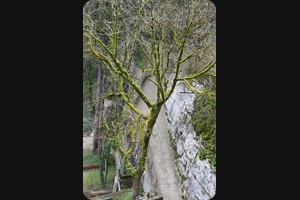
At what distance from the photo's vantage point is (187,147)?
4949mm

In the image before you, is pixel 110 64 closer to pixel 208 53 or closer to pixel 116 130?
pixel 116 130

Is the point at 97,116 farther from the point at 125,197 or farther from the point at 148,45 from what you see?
the point at 148,45

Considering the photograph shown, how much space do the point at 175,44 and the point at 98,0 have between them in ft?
4.44

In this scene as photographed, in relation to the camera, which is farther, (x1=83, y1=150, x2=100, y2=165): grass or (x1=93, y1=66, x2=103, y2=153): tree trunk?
(x1=93, y1=66, x2=103, y2=153): tree trunk

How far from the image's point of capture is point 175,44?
4.84 m

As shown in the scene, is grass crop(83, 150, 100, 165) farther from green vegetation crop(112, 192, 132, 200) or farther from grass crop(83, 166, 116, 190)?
green vegetation crop(112, 192, 132, 200)

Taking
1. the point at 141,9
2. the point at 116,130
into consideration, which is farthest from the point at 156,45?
the point at 116,130

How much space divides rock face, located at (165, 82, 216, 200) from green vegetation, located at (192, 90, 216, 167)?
13 centimetres

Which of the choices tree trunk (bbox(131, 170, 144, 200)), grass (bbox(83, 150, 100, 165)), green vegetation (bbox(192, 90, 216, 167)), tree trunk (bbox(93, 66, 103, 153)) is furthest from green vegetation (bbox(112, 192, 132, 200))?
green vegetation (bbox(192, 90, 216, 167))

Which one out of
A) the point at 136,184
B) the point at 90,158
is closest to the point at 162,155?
the point at 136,184

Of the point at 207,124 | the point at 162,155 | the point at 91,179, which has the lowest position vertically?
the point at 91,179

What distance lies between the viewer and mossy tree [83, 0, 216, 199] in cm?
472

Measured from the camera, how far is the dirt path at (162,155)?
4.56 meters

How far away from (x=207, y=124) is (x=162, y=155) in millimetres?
888
